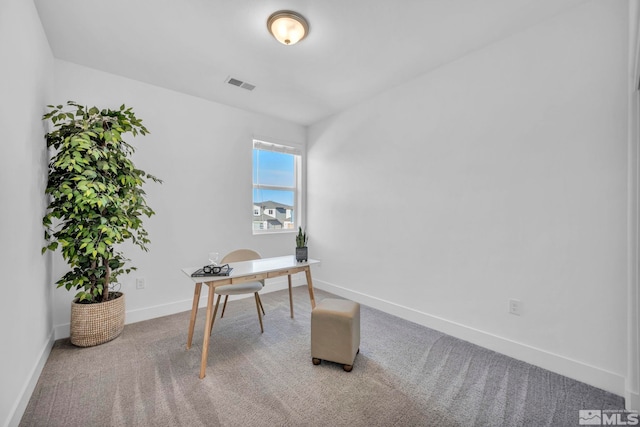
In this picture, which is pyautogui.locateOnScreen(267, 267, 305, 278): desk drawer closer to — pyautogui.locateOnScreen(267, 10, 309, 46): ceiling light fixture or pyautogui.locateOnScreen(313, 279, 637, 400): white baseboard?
pyautogui.locateOnScreen(313, 279, 637, 400): white baseboard

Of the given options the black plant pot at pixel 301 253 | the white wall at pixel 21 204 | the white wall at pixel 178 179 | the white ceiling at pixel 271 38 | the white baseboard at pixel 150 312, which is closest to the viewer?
the white wall at pixel 21 204

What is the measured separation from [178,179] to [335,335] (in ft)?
8.50

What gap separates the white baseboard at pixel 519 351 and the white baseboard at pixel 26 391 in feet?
10.0

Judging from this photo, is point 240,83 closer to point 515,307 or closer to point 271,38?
point 271,38

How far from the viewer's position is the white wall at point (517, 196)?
1842mm

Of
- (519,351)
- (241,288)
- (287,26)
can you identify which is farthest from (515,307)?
(287,26)

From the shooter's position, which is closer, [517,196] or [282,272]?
[517,196]

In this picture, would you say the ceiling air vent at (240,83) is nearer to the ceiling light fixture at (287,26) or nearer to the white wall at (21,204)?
the ceiling light fixture at (287,26)

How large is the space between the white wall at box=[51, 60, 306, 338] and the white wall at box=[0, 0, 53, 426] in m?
0.55

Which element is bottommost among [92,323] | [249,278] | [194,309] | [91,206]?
[92,323]

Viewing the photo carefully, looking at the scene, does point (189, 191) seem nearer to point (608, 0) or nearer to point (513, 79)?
point (513, 79)

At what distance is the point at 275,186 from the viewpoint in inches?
167

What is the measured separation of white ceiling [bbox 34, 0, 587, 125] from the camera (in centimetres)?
195

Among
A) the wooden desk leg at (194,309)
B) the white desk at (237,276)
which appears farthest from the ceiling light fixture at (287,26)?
the wooden desk leg at (194,309)
